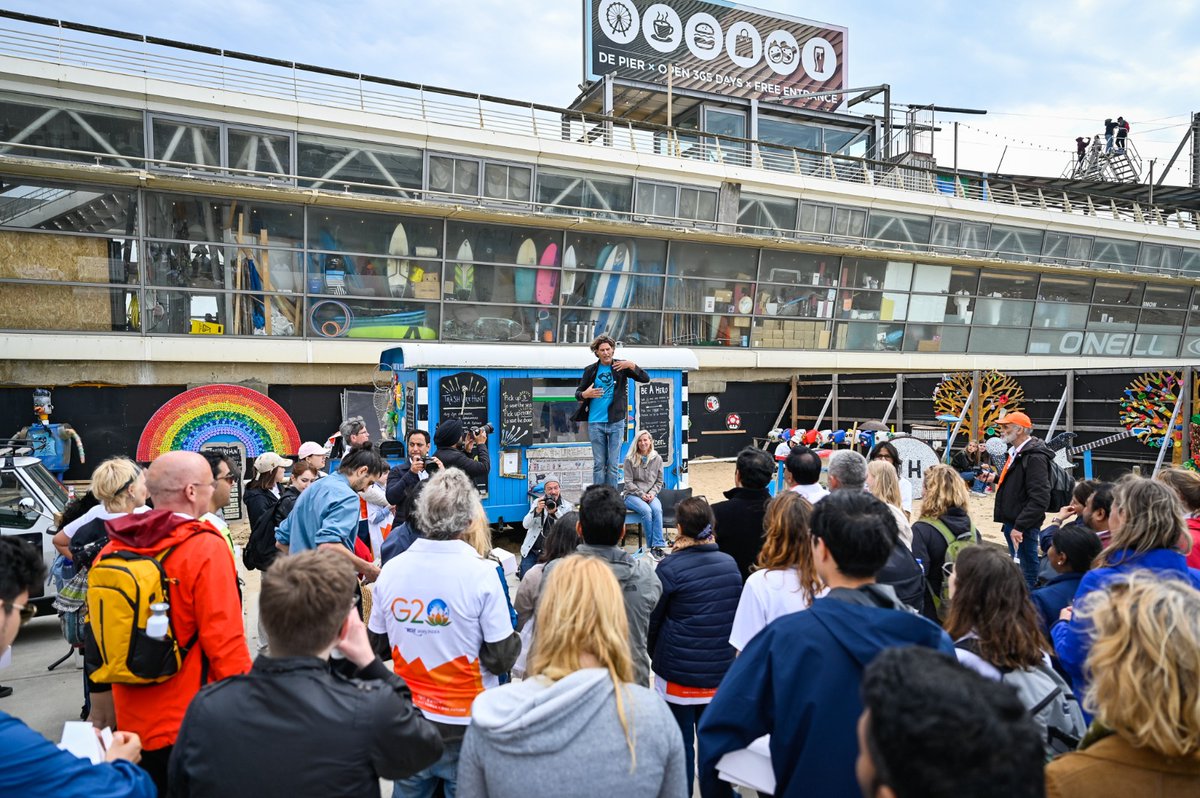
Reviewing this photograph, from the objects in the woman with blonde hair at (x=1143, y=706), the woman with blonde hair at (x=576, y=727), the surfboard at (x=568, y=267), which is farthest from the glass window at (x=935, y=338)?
the woman with blonde hair at (x=576, y=727)

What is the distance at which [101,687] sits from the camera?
2873 mm

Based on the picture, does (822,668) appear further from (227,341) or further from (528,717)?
(227,341)

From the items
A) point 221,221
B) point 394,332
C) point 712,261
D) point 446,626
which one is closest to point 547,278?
point 394,332

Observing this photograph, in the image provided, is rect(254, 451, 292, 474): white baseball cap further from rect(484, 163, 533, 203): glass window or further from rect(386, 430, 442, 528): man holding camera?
rect(484, 163, 533, 203): glass window

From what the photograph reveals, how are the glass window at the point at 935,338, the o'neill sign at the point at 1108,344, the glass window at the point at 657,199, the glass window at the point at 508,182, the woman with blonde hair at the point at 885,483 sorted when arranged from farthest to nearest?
the o'neill sign at the point at 1108,344, the glass window at the point at 935,338, the glass window at the point at 657,199, the glass window at the point at 508,182, the woman with blonde hair at the point at 885,483

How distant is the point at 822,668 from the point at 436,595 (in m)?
1.69

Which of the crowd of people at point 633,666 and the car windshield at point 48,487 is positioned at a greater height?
the crowd of people at point 633,666

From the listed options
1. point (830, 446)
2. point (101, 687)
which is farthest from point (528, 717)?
point (830, 446)

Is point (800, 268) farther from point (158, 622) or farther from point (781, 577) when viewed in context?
point (158, 622)

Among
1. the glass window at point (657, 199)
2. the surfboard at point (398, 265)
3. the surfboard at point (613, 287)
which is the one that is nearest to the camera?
the surfboard at point (398, 265)

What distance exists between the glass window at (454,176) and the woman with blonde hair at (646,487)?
41.5 ft

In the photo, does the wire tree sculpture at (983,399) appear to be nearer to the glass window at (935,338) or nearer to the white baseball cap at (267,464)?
the glass window at (935,338)

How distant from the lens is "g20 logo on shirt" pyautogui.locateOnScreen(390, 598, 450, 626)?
296 cm

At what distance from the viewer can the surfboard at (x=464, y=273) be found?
1950cm
